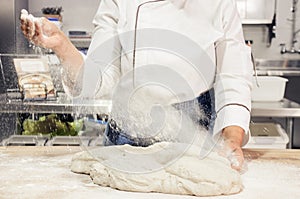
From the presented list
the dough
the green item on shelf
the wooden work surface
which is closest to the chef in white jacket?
the wooden work surface

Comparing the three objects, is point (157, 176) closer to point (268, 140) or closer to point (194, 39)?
point (194, 39)

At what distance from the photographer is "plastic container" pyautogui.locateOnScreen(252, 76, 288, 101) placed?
2.33 m

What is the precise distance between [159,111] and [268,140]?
42.1 inches

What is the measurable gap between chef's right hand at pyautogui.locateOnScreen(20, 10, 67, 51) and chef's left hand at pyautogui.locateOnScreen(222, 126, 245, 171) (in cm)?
47

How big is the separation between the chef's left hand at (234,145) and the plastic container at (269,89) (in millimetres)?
1131

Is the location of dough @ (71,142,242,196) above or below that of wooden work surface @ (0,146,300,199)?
above

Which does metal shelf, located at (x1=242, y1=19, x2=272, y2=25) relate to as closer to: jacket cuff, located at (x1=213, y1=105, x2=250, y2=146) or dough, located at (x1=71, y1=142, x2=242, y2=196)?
jacket cuff, located at (x1=213, y1=105, x2=250, y2=146)

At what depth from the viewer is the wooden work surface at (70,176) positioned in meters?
0.95

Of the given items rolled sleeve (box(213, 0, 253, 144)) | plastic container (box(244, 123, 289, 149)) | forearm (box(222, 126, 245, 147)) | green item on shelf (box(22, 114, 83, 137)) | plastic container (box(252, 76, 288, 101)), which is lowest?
plastic container (box(244, 123, 289, 149))

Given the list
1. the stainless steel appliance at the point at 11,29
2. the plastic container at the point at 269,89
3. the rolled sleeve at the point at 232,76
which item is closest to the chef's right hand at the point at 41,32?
the rolled sleeve at the point at 232,76

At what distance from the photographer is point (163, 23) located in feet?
4.15

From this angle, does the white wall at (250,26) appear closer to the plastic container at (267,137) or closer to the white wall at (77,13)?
the white wall at (77,13)

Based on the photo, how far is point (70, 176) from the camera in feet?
3.50

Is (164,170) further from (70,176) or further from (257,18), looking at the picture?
(257,18)
